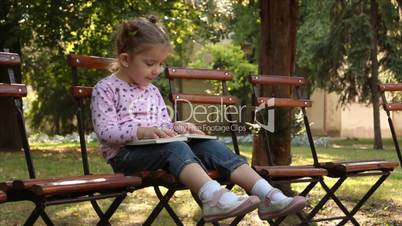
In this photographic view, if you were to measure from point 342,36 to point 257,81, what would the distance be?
15727mm

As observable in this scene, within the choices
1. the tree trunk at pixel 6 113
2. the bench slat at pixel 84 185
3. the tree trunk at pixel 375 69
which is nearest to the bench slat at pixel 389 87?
the bench slat at pixel 84 185

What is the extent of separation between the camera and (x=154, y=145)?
341cm

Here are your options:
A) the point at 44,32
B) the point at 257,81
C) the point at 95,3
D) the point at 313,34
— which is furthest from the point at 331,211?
the point at 313,34

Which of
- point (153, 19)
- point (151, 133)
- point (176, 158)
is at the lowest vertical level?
point (176, 158)

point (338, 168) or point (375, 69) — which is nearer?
point (338, 168)

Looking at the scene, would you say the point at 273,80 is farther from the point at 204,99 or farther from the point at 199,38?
the point at 199,38

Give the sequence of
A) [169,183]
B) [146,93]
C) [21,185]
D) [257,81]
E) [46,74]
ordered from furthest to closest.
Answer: [46,74]
[257,81]
[146,93]
[169,183]
[21,185]

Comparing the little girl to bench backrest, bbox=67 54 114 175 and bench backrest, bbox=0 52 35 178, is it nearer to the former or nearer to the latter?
bench backrest, bbox=67 54 114 175

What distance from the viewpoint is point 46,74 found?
18.9 m

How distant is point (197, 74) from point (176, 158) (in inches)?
50.8

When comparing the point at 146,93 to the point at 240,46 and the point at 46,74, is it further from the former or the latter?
the point at 240,46

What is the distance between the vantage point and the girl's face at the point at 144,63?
361 cm

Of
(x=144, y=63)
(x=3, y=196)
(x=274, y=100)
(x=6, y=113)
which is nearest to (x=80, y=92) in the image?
(x=144, y=63)

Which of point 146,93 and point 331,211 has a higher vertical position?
point 146,93
